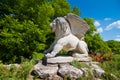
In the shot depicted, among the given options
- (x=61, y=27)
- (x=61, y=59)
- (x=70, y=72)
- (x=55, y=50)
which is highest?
(x=61, y=27)

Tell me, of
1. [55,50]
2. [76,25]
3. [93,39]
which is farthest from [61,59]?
[93,39]

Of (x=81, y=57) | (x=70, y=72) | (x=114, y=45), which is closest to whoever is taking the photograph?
(x=70, y=72)

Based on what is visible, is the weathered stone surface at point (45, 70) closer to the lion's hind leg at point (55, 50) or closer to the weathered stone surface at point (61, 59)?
the weathered stone surface at point (61, 59)

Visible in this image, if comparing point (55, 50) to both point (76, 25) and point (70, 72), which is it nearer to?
point (70, 72)

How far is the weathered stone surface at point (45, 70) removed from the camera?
6.50 meters

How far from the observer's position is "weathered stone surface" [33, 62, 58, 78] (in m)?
6.50

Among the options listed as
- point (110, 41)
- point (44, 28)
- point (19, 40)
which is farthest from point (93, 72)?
point (110, 41)

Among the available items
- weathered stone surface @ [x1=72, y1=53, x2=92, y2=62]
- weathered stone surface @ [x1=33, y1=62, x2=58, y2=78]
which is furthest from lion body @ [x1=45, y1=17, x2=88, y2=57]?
weathered stone surface @ [x1=33, y1=62, x2=58, y2=78]

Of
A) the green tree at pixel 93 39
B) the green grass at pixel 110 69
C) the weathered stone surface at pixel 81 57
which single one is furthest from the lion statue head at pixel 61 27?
the green tree at pixel 93 39

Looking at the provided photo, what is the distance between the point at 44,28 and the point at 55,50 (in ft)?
36.3

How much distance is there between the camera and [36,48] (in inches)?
682

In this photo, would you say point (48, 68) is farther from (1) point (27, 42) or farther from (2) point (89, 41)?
(2) point (89, 41)

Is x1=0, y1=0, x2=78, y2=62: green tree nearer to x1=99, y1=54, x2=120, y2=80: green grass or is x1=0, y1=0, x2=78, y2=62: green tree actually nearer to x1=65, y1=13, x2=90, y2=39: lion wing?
x1=65, y1=13, x2=90, y2=39: lion wing

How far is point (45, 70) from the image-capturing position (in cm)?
665
